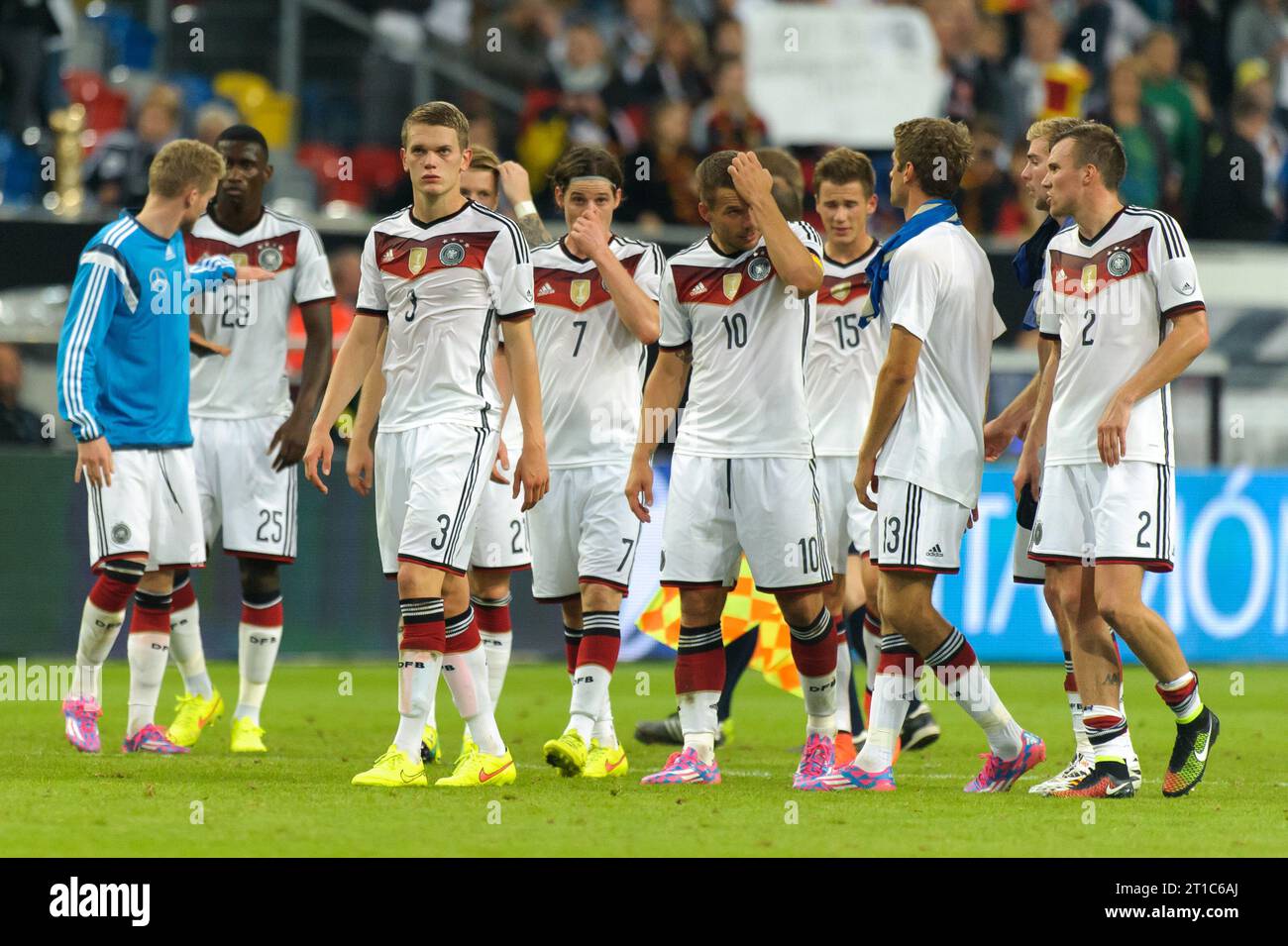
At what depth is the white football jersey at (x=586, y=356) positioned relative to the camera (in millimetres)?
8469

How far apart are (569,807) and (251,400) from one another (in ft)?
10.9

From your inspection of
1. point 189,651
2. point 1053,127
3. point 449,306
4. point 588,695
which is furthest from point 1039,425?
point 189,651

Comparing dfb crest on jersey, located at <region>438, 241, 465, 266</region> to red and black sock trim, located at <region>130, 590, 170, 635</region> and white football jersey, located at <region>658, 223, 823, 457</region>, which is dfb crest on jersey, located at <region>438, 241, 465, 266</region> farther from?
red and black sock trim, located at <region>130, 590, 170, 635</region>

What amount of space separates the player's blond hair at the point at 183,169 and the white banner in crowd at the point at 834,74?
9146mm

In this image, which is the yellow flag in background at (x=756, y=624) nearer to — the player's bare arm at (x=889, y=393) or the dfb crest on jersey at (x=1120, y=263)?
the player's bare arm at (x=889, y=393)

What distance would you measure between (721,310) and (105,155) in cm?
908

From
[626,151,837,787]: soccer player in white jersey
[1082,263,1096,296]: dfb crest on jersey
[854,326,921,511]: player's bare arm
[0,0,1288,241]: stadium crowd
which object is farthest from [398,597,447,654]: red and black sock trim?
[0,0,1288,241]: stadium crowd

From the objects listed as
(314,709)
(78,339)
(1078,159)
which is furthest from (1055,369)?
(314,709)

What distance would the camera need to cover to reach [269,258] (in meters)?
9.34

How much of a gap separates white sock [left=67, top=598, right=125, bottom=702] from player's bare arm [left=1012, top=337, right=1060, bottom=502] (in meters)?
3.93

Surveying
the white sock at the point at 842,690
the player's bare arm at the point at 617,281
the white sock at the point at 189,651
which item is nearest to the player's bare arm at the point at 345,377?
the player's bare arm at the point at 617,281

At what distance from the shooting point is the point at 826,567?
25.1 feet

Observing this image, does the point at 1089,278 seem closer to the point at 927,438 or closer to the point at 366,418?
the point at 927,438

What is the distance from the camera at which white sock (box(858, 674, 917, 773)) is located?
7.38 meters
